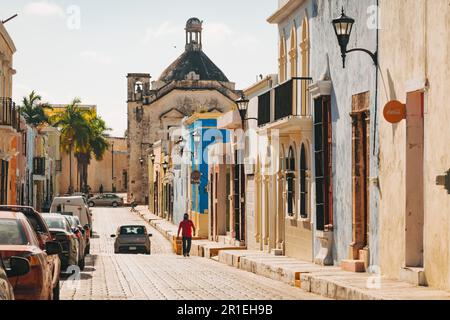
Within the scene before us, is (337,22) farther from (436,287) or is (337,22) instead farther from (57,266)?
(57,266)

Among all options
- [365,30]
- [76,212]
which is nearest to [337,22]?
[365,30]

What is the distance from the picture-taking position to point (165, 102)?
304ft

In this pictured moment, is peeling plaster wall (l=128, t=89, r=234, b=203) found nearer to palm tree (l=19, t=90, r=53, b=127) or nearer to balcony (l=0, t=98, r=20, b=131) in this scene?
palm tree (l=19, t=90, r=53, b=127)

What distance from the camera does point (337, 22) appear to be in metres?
19.7

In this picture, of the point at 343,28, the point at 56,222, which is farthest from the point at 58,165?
the point at 343,28

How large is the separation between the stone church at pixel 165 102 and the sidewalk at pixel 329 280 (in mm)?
62496

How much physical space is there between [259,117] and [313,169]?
5.45 metres

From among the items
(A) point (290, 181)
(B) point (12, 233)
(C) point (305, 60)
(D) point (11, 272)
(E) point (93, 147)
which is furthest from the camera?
(E) point (93, 147)

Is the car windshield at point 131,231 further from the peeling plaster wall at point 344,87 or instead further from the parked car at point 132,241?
the peeling plaster wall at point 344,87

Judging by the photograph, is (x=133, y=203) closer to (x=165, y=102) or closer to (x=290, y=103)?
(x=165, y=102)

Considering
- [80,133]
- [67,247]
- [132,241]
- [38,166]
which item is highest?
[80,133]

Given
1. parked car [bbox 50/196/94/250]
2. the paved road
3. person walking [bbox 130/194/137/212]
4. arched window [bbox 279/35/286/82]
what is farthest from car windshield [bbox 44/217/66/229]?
person walking [bbox 130/194/137/212]

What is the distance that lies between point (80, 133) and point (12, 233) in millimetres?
87642

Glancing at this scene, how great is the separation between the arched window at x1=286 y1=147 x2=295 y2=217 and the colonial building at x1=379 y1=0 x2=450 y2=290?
8.49 metres
